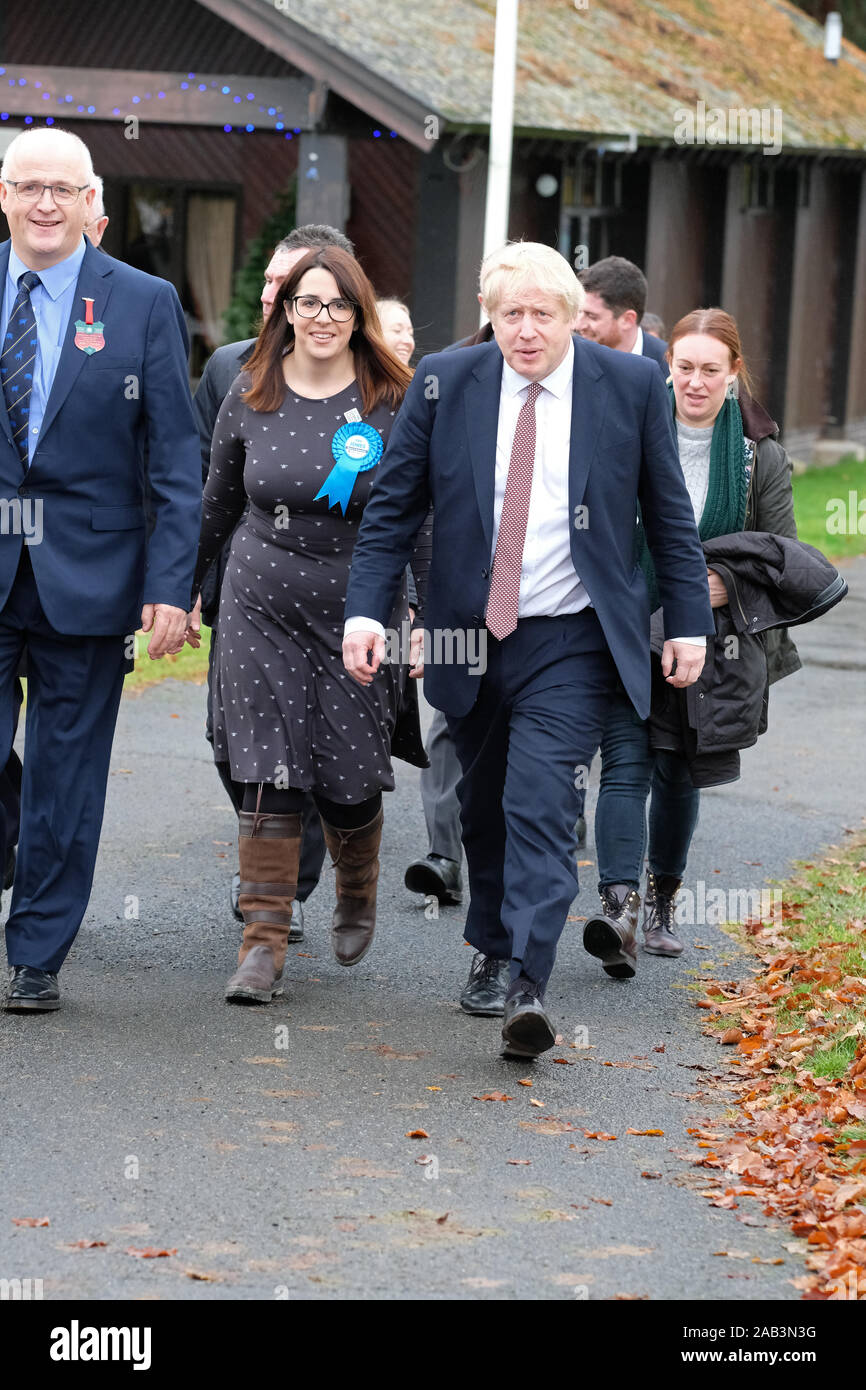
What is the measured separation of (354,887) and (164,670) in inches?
235

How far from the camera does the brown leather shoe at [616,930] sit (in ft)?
20.4

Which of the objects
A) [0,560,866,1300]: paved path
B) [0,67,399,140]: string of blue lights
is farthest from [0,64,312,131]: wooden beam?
[0,560,866,1300]: paved path

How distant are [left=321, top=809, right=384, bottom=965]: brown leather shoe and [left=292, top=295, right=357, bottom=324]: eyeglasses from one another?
1.44 metres

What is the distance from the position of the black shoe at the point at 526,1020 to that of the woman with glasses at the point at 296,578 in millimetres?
871

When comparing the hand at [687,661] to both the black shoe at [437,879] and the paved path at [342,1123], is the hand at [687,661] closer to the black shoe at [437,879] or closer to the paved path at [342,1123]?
the paved path at [342,1123]

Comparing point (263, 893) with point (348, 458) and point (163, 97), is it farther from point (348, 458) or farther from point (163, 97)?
point (163, 97)

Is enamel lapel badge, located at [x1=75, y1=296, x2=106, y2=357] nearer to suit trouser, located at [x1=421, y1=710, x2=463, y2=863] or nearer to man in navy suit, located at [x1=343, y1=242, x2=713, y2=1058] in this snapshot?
man in navy suit, located at [x1=343, y1=242, x2=713, y2=1058]

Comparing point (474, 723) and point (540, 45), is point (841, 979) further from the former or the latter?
point (540, 45)

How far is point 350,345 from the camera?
19.5 feet

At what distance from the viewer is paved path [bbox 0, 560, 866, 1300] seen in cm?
408

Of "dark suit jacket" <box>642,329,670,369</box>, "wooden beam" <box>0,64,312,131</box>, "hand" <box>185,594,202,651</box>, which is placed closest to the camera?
"hand" <box>185,594,202,651</box>

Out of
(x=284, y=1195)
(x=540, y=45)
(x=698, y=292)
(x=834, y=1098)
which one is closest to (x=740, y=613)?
(x=834, y=1098)

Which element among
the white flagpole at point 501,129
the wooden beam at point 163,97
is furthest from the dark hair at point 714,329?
the wooden beam at point 163,97

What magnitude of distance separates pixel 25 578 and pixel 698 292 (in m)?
20.3
